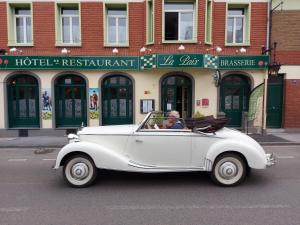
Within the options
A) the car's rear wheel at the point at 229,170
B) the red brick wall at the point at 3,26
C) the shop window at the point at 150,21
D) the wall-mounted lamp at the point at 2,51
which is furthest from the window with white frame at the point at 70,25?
the car's rear wheel at the point at 229,170

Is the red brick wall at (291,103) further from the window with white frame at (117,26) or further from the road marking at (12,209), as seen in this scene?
the road marking at (12,209)

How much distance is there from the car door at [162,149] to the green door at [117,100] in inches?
284


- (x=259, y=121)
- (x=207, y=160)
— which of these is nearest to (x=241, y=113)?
(x=259, y=121)

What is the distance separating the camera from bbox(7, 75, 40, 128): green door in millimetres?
12141

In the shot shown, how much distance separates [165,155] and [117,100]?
760 centimetres

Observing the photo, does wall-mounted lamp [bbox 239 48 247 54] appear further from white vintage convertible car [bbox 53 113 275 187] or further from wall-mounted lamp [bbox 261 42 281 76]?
white vintage convertible car [bbox 53 113 275 187]

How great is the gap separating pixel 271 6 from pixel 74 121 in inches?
431

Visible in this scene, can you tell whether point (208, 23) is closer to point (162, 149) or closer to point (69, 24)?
point (69, 24)

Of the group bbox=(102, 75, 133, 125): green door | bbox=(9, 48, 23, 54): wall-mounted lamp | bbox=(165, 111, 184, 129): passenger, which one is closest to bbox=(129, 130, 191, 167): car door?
bbox=(165, 111, 184, 129): passenger

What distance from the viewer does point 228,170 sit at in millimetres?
5180

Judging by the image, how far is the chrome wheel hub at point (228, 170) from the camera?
17.0 feet

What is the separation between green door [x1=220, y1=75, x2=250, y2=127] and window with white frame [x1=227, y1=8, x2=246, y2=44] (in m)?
1.81

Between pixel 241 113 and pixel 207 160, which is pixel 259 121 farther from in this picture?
pixel 207 160

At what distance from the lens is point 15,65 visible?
11602 millimetres
